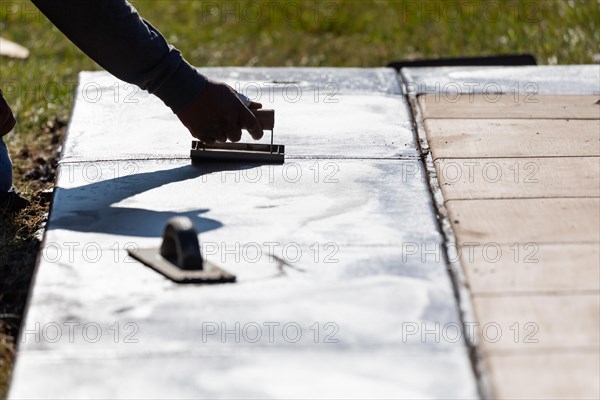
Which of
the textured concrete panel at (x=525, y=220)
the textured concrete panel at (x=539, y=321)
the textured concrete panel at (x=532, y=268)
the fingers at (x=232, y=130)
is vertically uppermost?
the fingers at (x=232, y=130)

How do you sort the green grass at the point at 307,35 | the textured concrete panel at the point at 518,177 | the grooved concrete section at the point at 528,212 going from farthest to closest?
the green grass at the point at 307,35 → the textured concrete panel at the point at 518,177 → the grooved concrete section at the point at 528,212

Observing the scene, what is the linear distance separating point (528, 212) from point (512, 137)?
0.80 metres

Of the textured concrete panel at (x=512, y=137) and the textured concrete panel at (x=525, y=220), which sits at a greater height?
the textured concrete panel at (x=512, y=137)

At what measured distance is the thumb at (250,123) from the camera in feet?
11.9

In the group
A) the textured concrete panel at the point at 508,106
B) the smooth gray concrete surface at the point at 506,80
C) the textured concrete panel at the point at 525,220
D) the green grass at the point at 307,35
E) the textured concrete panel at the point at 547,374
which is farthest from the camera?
the green grass at the point at 307,35

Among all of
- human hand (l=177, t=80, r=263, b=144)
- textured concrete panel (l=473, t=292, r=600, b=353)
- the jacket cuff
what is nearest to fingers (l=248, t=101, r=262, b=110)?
human hand (l=177, t=80, r=263, b=144)

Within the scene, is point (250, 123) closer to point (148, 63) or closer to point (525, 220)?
point (148, 63)

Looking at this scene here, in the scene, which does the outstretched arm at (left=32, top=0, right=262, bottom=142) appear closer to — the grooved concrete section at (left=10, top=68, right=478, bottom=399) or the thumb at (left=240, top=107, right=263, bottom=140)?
the thumb at (left=240, top=107, right=263, bottom=140)

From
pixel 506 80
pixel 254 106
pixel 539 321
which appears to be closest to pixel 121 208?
pixel 254 106

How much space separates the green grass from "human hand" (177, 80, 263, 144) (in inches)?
62.0

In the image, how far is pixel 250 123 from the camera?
3617 millimetres

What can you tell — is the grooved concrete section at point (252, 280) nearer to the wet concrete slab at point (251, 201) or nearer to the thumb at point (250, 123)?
the wet concrete slab at point (251, 201)

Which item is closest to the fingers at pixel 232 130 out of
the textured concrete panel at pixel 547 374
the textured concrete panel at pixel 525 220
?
the textured concrete panel at pixel 525 220

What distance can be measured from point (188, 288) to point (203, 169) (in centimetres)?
98
